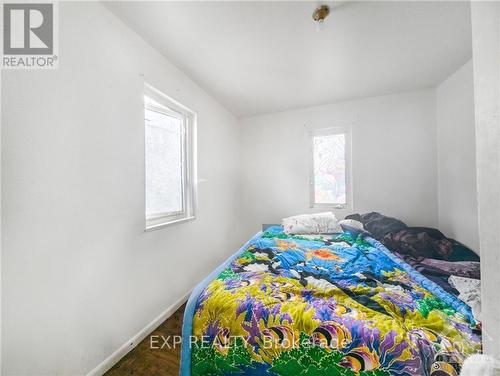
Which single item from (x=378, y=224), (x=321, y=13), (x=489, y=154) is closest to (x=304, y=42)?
(x=321, y=13)

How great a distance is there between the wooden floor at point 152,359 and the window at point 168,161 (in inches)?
35.3

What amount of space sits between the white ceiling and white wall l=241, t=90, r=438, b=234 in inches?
14.9

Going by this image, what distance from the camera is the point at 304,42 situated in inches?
64.6

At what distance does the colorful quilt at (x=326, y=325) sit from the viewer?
74cm

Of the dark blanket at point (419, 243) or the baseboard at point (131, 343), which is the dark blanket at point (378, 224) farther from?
the baseboard at point (131, 343)

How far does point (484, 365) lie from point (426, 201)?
2.77 meters

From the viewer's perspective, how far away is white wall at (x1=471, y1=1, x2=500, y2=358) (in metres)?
0.46

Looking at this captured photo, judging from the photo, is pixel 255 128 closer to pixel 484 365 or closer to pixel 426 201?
pixel 426 201

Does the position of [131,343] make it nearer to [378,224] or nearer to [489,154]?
[489,154]

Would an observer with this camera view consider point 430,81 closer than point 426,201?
Yes

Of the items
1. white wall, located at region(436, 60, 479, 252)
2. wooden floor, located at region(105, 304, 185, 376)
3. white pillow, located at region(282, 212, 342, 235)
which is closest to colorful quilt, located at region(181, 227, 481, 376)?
wooden floor, located at region(105, 304, 185, 376)

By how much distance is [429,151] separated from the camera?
2.52 m

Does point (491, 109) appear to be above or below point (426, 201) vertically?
above

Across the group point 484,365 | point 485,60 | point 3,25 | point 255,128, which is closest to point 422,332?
point 484,365
